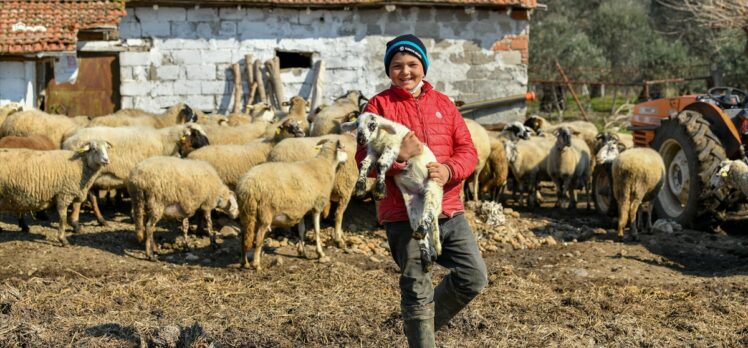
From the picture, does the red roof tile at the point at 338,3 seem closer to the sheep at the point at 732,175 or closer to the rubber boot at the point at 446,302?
the sheep at the point at 732,175

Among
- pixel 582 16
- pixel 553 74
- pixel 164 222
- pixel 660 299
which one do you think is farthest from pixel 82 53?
pixel 582 16

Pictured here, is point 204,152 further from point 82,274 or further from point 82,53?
point 82,53

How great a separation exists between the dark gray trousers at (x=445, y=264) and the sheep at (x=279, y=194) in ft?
14.3

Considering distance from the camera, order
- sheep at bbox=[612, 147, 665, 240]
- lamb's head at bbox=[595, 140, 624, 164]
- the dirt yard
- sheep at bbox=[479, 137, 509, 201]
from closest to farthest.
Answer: the dirt yard, sheep at bbox=[612, 147, 665, 240], lamb's head at bbox=[595, 140, 624, 164], sheep at bbox=[479, 137, 509, 201]

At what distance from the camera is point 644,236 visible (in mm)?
11797

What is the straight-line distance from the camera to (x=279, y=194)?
9.65 metres

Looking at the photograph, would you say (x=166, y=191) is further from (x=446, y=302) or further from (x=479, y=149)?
(x=446, y=302)

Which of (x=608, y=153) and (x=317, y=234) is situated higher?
(x=608, y=153)

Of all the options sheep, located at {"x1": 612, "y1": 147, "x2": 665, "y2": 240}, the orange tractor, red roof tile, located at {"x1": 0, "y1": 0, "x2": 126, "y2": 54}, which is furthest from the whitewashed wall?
the orange tractor

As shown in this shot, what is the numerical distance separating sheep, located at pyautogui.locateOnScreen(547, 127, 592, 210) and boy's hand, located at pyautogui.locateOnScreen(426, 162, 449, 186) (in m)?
9.00

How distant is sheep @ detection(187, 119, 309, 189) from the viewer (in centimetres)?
1159

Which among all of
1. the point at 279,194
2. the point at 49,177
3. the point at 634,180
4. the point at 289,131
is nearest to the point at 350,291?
the point at 279,194

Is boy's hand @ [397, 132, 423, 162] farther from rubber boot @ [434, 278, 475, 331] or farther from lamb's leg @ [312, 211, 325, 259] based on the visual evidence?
lamb's leg @ [312, 211, 325, 259]

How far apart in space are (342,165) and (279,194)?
50.4 inches
